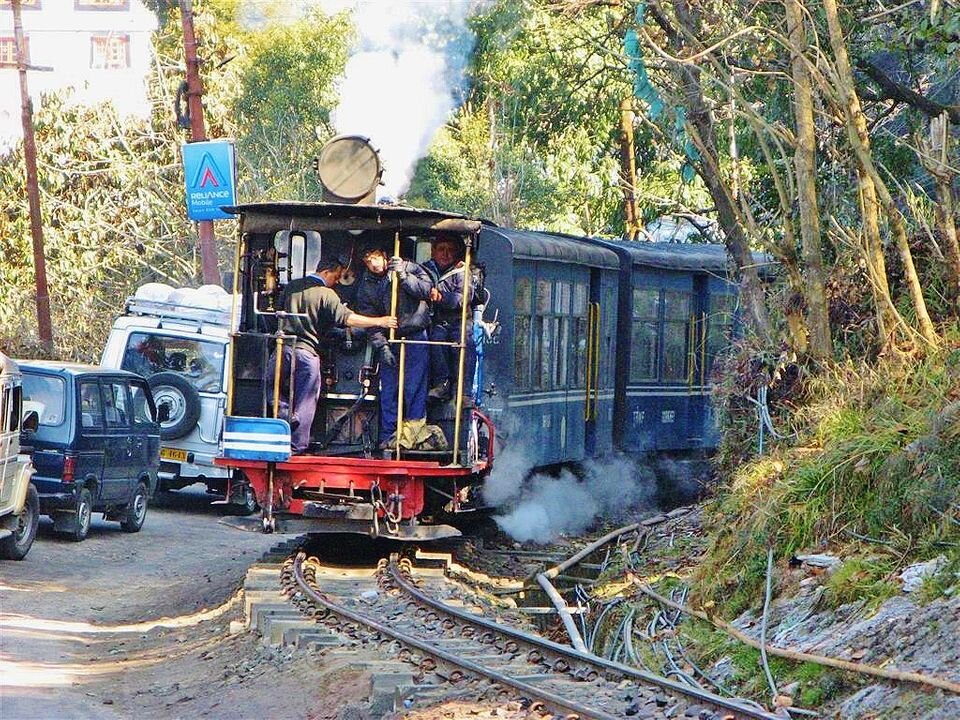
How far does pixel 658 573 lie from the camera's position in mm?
13500

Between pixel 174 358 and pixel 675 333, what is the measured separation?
6.56m

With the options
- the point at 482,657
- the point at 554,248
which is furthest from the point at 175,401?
the point at 482,657

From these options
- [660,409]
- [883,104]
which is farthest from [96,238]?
[883,104]

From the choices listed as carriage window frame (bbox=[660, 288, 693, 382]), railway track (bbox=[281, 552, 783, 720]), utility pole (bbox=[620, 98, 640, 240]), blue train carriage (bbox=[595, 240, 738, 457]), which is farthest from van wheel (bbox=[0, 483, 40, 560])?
utility pole (bbox=[620, 98, 640, 240])

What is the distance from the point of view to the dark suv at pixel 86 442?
16.0 m

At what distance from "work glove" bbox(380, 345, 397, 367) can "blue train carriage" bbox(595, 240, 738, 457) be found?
21.5 ft

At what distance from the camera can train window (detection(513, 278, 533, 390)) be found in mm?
15672

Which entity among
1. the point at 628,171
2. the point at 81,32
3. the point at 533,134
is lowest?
the point at 628,171

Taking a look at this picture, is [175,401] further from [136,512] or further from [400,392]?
[400,392]

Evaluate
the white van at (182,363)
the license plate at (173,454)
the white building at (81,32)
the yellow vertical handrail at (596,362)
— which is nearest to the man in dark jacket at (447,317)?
the yellow vertical handrail at (596,362)

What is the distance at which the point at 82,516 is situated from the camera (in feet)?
54.5

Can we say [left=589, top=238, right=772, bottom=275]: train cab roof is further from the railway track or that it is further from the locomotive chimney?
the railway track

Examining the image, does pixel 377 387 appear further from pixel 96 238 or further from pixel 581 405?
pixel 96 238

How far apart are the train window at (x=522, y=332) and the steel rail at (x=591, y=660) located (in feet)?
12.2
